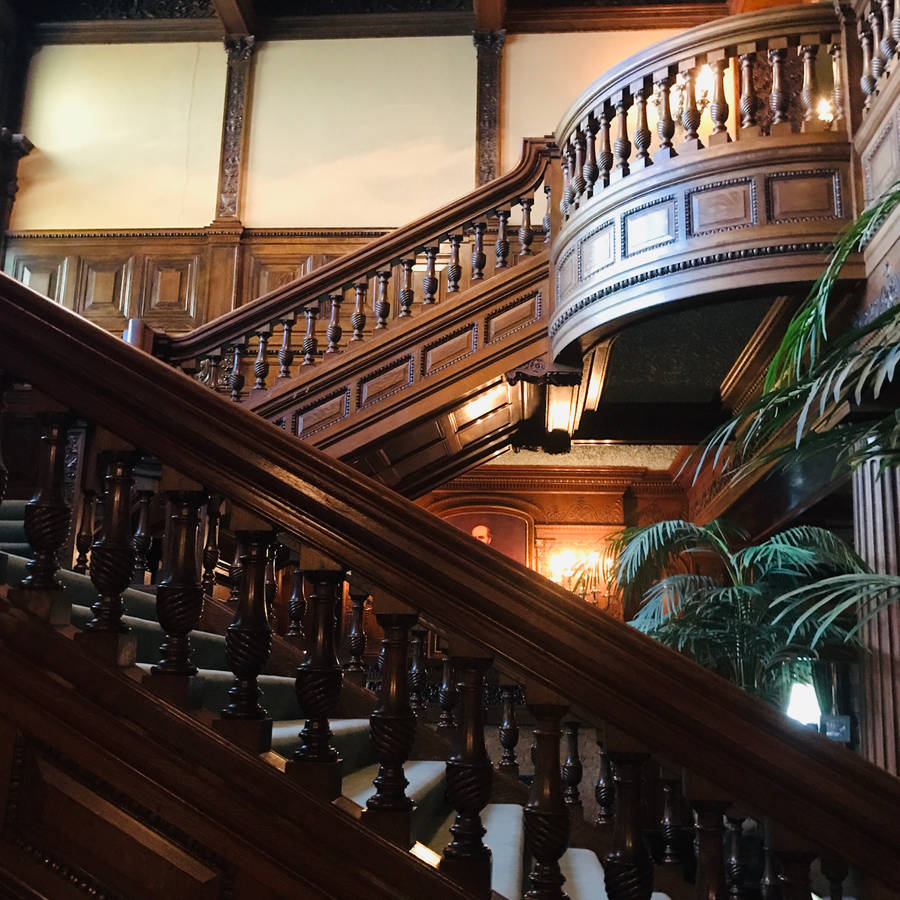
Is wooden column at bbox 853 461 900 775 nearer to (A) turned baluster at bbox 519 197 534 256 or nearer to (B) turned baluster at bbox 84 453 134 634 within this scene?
(A) turned baluster at bbox 519 197 534 256

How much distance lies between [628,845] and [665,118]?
3443 mm

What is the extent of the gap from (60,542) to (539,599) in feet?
2.65

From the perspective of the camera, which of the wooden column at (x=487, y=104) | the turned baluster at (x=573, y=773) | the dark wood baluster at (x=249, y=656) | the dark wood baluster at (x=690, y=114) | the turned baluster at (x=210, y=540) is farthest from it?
the wooden column at (x=487, y=104)

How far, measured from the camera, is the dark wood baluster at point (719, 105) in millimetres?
3854

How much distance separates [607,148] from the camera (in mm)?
4355

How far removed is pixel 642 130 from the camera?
4.09 metres

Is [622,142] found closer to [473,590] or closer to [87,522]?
[87,522]

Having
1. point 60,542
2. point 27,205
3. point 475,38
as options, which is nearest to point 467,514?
point 475,38

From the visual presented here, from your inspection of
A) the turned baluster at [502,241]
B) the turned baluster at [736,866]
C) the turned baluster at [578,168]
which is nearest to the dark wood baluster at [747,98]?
the turned baluster at [578,168]

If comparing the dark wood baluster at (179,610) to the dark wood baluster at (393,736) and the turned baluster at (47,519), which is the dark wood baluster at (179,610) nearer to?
the turned baluster at (47,519)

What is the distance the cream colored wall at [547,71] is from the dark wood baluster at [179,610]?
6451mm

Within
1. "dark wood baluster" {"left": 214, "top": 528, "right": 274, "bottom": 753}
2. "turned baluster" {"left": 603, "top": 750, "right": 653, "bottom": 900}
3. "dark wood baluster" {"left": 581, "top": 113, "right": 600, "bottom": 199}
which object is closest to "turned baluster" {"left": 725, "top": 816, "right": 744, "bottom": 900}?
Answer: "turned baluster" {"left": 603, "top": 750, "right": 653, "bottom": 900}

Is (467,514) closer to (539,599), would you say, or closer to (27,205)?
(27,205)

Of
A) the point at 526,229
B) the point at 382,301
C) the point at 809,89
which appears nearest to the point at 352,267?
the point at 382,301
